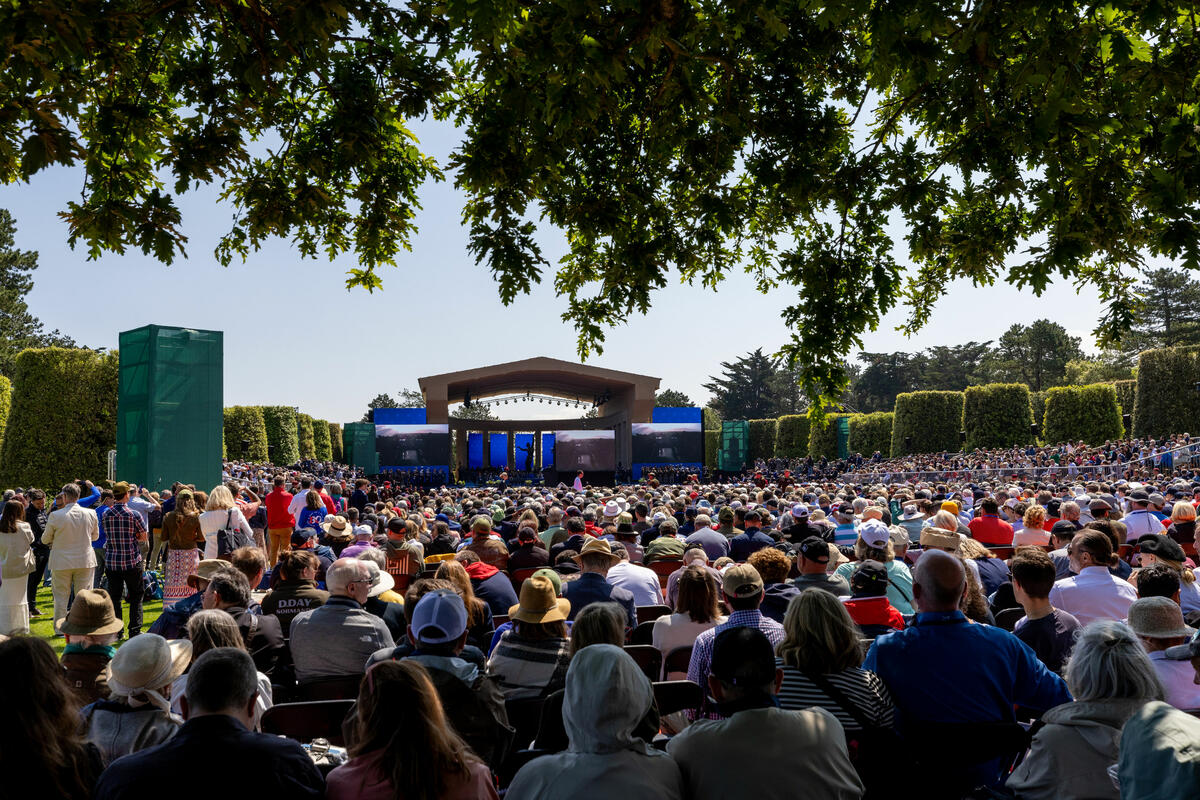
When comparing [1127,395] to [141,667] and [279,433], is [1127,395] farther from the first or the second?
[141,667]

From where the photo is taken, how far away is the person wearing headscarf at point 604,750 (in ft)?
7.59

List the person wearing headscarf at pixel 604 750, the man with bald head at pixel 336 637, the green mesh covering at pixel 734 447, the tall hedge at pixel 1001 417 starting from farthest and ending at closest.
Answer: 1. the green mesh covering at pixel 734 447
2. the tall hedge at pixel 1001 417
3. the man with bald head at pixel 336 637
4. the person wearing headscarf at pixel 604 750

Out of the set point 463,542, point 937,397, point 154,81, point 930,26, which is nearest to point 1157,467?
point 937,397

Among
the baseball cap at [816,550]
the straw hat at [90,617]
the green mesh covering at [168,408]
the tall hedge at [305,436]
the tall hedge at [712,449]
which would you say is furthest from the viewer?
the tall hedge at [712,449]

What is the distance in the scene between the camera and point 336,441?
216ft

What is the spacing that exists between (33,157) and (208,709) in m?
2.81

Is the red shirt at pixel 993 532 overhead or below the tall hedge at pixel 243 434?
below

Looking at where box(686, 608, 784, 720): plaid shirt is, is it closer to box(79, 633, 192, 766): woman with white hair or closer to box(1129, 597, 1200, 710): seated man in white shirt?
box(1129, 597, 1200, 710): seated man in white shirt

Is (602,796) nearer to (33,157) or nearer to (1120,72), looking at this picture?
(33,157)

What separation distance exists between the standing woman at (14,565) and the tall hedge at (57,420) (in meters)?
13.0

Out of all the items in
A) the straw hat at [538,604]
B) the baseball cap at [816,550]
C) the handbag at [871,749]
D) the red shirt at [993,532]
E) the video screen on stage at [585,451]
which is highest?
the video screen on stage at [585,451]

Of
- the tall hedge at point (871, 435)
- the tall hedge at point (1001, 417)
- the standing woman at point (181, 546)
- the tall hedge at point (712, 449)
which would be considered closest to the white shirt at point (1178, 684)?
the standing woman at point (181, 546)

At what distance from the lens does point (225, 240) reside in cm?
705

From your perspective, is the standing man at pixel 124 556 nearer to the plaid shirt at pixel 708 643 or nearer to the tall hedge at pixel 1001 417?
the plaid shirt at pixel 708 643
